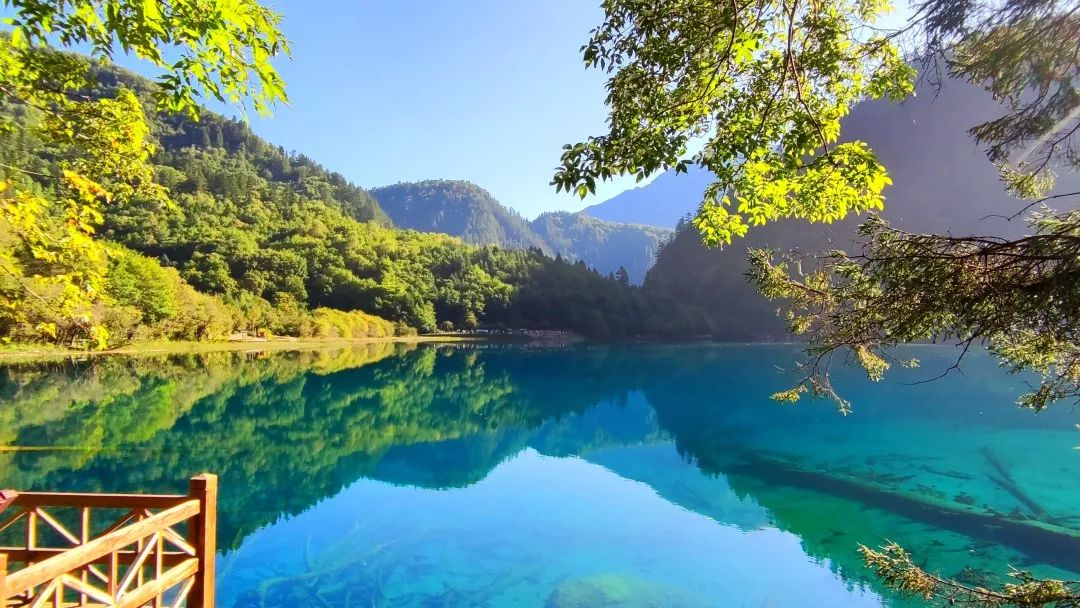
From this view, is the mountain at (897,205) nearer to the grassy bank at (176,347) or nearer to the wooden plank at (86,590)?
the grassy bank at (176,347)

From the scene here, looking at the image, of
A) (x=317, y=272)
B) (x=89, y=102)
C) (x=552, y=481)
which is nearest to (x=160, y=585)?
(x=89, y=102)

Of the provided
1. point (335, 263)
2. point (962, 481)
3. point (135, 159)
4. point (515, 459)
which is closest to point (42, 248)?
point (135, 159)

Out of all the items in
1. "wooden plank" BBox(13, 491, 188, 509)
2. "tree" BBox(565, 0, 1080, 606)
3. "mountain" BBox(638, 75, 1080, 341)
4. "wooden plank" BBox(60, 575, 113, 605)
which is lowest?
"wooden plank" BBox(60, 575, 113, 605)

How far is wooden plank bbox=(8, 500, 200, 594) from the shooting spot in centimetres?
270

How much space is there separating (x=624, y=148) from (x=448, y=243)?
82.3m

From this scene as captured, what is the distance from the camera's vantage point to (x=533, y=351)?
52219 mm

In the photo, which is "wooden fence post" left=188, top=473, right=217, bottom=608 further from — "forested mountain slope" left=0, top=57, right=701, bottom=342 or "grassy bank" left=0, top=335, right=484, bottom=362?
"forested mountain slope" left=0, top=57, right=701, bottom=342

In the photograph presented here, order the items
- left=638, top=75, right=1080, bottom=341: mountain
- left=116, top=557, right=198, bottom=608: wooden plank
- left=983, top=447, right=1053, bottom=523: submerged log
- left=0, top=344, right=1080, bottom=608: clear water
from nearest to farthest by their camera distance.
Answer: left=116, top=557, right=198, bottom=608: wooden plank → left=0, top=344, right=1080, bottom=608: clear water → left=983, top=447, right=1053, bottom=523: submerged log → left=638, top=75, right=1080, bottom=341: mountain

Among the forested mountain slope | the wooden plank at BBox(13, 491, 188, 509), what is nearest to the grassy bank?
the forested mountain slope

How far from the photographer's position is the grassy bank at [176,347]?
92.7 ft

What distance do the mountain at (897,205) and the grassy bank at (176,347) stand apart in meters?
47.2

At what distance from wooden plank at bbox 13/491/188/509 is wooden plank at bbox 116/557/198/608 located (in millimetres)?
421

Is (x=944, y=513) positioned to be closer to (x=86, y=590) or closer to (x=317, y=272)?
(x=86, y=590)

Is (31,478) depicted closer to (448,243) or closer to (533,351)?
(533,351)
